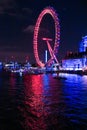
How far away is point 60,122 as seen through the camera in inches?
750

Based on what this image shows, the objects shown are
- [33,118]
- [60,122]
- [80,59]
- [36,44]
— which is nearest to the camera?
[60,122]

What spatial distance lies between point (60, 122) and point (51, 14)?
75239mm

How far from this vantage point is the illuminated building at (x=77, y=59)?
170 metres

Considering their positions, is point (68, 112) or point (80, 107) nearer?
point (68, 112)

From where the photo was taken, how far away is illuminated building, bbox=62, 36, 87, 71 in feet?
557

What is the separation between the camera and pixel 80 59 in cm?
17325

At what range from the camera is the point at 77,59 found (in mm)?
177125

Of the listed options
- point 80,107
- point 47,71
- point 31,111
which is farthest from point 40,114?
point 47,71

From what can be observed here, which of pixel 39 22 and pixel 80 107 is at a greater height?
pixel 39 22

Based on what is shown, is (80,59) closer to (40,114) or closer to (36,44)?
(36,44)

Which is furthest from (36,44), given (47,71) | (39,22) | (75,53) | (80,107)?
(75,53)

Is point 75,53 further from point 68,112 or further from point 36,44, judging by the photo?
point 68,112

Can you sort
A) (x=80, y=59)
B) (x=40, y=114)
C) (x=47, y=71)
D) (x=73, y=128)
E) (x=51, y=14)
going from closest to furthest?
1. (x=73, y=128)
2. (x=40, y=114)
3. (x=51, y=14)
4. (x=47, y=71)
5. (x=80, y=59)

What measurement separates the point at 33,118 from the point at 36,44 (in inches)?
3115
